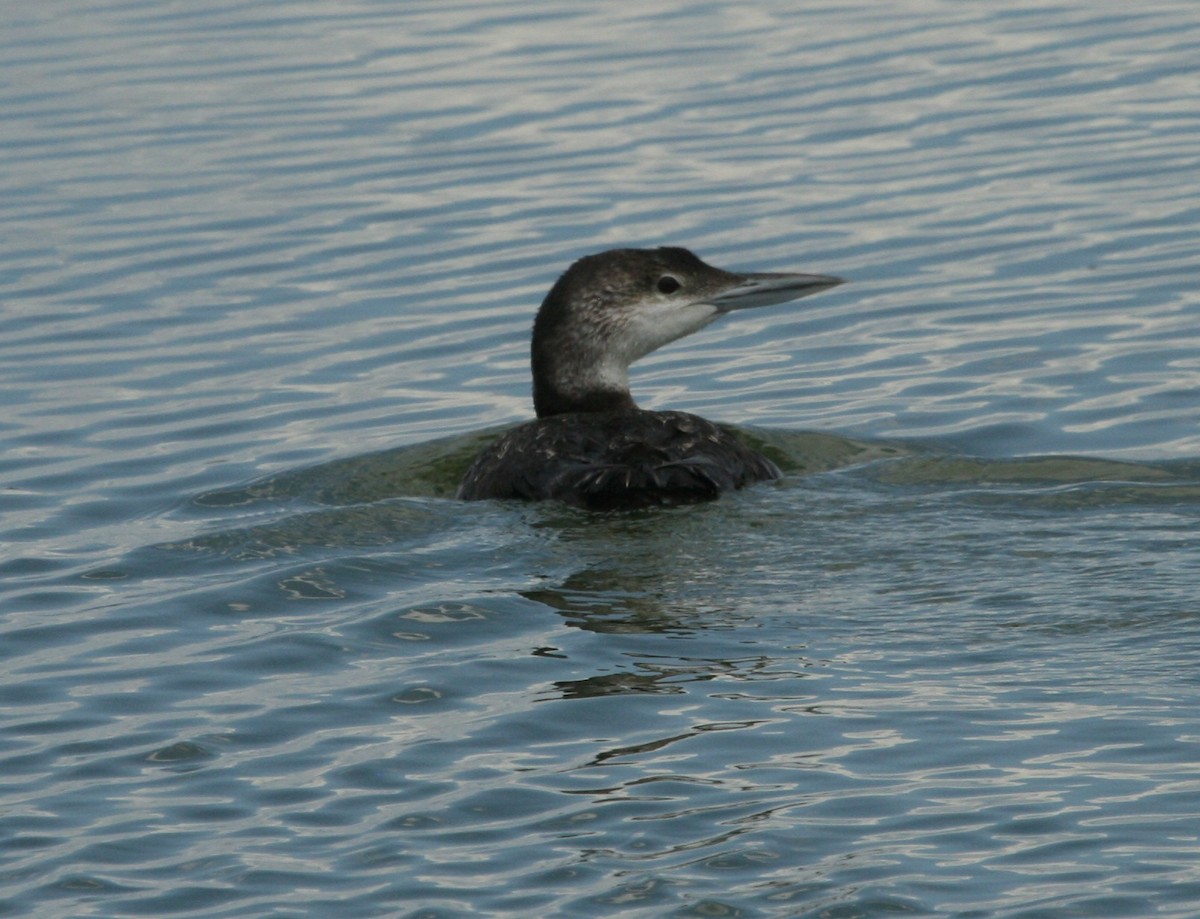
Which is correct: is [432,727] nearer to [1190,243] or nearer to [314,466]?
[314,466]

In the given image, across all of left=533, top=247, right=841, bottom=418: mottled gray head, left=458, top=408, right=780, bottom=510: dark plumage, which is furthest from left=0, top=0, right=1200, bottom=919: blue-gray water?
left=533, top=247, right=841, bottom=418: mottled gray head

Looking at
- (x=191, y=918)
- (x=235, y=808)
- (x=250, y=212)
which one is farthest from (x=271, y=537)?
(x=250, y=212)

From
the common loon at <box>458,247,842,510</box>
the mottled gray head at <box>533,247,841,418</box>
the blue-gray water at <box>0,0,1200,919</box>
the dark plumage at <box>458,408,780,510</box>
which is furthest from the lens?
the mottled gray head at <box>533,247,841,418</box>

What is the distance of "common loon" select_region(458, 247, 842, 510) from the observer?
8.47m

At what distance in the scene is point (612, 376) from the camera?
31.9 feet

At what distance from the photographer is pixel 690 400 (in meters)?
11.2

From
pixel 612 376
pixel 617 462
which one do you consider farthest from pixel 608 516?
pixel 612 376

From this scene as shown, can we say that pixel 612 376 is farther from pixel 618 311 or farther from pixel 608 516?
pixel 608 516

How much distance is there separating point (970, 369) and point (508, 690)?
492cm

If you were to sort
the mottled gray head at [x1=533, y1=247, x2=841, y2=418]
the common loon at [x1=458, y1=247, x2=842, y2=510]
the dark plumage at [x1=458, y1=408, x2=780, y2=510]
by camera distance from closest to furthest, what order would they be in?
1. the dark plumage at [x1=458, y1=408, x2=780, y2=510]
2. the common loon at [x1=458, y1=247, x2=842, y2=510]
3. the mottled gray head at [x1=533, y1=247, x2=841, y2=418]

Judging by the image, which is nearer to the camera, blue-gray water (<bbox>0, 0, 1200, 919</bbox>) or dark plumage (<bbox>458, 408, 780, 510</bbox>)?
blue-gray water (<bbox>0, 0, 1200, 919</bbox>)

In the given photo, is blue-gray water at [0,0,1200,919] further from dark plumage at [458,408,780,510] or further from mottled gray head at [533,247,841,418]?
mottled gray head at [533,247,841,418]

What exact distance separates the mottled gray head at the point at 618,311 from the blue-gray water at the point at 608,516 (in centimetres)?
62

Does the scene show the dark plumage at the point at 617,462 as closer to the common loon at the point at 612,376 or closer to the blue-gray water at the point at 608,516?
the common loon at the point at 612,376
